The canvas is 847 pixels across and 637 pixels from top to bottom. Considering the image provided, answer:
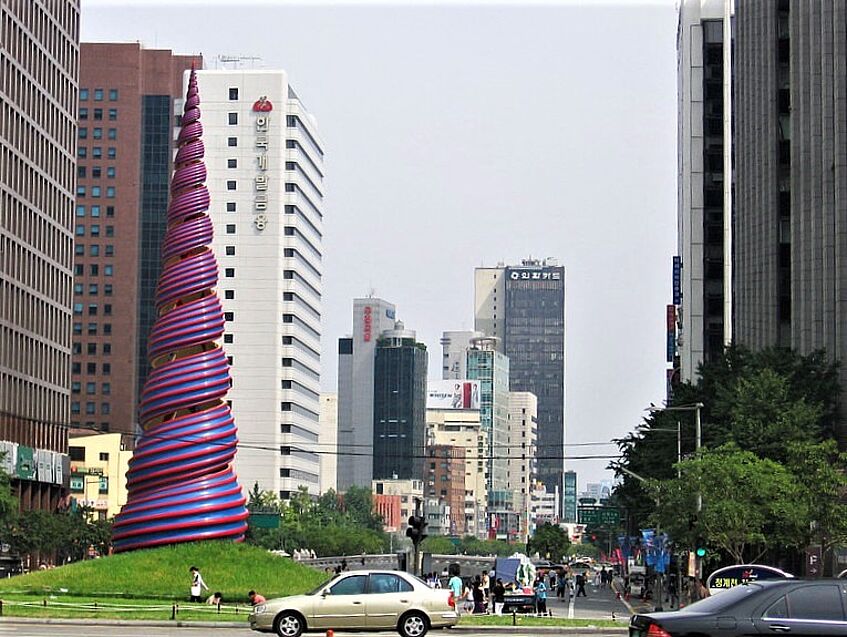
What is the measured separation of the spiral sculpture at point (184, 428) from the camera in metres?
65.2

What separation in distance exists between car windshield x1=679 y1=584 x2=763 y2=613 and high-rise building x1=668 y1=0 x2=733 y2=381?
104092mm

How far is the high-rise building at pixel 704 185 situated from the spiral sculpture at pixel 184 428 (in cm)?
6304

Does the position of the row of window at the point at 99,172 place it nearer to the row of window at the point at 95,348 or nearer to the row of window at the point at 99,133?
the row of window at the point at 99,133

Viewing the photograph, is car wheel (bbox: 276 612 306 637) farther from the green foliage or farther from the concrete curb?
the green foliage


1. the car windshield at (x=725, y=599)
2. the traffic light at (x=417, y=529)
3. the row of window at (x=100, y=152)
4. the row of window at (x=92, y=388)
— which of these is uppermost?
the row of window at (x=100, y=152)

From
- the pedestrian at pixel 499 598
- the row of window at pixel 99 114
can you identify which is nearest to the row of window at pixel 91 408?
the row of window at pixel 99 114

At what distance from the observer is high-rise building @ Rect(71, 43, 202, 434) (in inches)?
7096

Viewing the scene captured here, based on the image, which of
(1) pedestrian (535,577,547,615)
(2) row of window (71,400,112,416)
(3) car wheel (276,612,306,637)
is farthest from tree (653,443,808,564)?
(2) row of window (71,400,112,416)

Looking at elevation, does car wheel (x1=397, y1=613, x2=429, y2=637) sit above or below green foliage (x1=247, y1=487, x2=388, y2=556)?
above

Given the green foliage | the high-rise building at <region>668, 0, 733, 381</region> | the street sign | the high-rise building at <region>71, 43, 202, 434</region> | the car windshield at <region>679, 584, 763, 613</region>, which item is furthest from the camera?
the high-rise building at <region>71, 43, 202, 434</region>

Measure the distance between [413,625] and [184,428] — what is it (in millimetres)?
33357

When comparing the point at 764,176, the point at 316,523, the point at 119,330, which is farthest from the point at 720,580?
the point at 119,330

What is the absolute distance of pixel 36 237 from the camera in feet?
372

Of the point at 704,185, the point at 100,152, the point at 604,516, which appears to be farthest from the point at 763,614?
the point at 100,152
